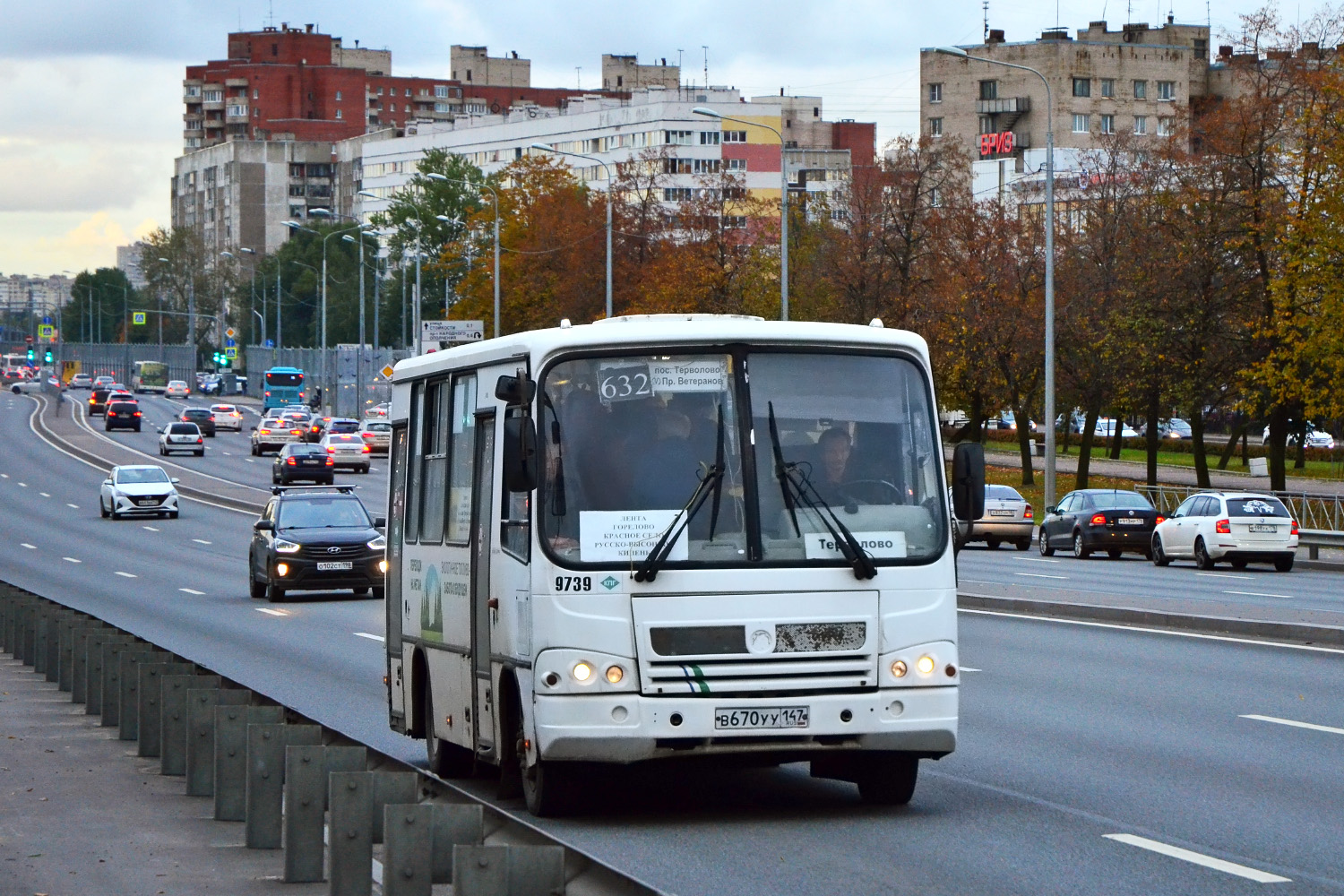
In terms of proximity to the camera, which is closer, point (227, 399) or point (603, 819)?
point (603, 819)

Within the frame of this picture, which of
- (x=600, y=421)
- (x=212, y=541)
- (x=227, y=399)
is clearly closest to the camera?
(x=600, y=421)

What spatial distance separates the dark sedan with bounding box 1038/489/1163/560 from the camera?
142ft

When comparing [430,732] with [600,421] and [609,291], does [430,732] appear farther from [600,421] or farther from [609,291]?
[609,291]

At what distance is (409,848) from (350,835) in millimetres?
1013

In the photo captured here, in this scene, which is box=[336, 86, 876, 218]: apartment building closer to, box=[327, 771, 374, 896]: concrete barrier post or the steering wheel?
the steering wheel

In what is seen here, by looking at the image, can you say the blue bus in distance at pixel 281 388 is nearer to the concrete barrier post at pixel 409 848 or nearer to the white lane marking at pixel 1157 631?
the white lane marking at pixel 1157 631

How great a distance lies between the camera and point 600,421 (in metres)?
10.5

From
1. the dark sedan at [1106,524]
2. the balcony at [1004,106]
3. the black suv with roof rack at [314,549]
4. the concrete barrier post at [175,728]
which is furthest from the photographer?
the balcony at [1004,106]

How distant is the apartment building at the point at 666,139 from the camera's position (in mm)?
161625

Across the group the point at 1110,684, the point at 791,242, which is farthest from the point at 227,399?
the point at 1110,684

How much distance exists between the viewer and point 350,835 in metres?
8.13

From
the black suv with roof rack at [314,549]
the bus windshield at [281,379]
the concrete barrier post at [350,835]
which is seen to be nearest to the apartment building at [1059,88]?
the bus windshield at [281,379]

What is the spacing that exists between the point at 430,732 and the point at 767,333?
323 centimetres

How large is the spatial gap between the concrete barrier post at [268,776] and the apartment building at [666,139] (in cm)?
13681
